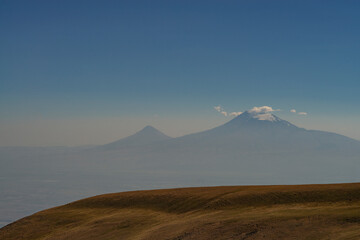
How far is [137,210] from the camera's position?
46.8m

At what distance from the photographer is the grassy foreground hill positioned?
28.9 m

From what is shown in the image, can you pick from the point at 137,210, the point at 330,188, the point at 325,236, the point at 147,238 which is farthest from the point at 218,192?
the point at 325,236

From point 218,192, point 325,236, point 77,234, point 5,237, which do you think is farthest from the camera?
point 218,192

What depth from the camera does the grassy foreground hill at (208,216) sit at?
94.9ft

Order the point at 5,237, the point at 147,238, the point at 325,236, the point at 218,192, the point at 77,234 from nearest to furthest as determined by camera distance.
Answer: the point at 325,236 → the point at 147,238 → the point at 77,234 → the point at 5,237 → the point at 218,192

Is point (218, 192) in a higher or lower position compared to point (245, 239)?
higher

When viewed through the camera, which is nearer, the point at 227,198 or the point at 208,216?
the point at 208,216

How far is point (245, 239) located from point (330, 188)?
17.6 m

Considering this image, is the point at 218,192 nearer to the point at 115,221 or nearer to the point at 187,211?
the point at 187,211

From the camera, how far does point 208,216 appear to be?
3709 cm

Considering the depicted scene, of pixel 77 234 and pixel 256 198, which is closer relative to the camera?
pixel 77 234

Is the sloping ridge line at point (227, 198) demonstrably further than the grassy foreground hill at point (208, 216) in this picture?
Yes

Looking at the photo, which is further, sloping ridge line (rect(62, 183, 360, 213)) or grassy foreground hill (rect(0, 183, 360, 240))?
sloping ridge line (rect(62, 183, 360, 213))

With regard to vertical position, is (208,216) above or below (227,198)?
below
